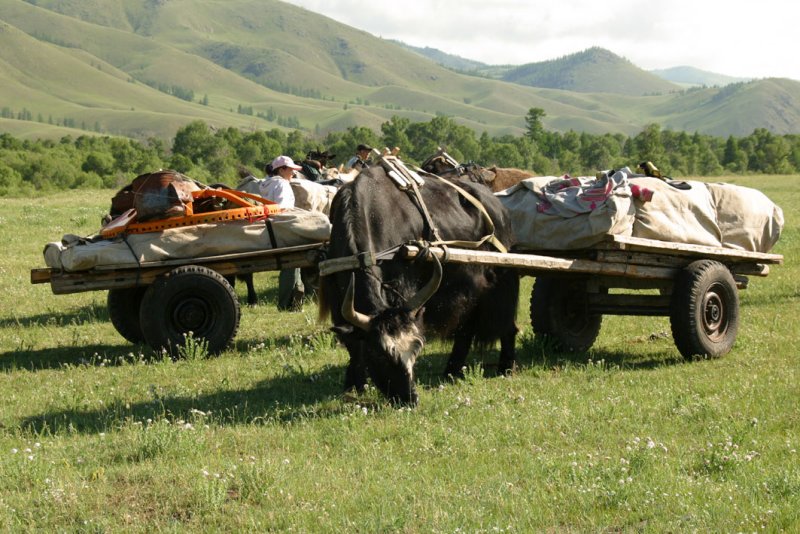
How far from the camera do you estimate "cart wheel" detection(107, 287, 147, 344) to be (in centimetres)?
1094

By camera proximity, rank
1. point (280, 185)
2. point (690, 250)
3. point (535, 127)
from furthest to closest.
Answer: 1. point (535, 127)
2. point (280, 185)
3. point (690, 250)

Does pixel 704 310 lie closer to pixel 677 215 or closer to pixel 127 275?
pixel 677 215

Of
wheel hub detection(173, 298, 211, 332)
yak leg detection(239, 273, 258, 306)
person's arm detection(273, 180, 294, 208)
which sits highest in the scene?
person's arm detection(273, 180, 294, 208)

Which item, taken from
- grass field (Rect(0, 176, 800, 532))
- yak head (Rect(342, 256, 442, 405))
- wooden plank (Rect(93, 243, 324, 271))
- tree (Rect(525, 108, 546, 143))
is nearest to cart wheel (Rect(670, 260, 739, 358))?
grass field (Rect(0, 176, 800, 532))

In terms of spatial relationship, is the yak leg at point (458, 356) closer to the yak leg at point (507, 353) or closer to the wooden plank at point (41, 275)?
the yak leg at point (507, 353)

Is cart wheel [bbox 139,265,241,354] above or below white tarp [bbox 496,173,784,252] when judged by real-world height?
below

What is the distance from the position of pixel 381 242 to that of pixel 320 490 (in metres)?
2.81

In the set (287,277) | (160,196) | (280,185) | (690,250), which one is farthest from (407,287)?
(287,277)

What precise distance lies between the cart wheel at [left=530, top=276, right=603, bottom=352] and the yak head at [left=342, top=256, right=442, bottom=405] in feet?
10.3

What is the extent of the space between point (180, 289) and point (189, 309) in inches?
12.7

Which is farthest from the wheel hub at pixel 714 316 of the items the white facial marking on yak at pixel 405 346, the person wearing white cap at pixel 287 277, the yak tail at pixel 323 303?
the person wearing white cap at pixel 287 277

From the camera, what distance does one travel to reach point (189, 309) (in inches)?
393

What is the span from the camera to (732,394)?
312 inches

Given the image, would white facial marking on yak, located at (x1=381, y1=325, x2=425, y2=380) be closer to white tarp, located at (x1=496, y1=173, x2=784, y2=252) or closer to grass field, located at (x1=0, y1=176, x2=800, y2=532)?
grass field, located at (x1=0, y1=176, x2=800, y2=532)
